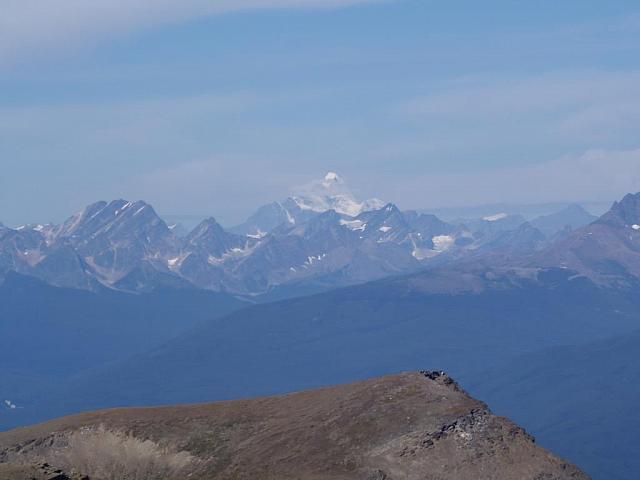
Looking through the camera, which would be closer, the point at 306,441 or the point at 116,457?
the point at 306,441

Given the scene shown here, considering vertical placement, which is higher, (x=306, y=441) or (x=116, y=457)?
(x=306, y=441)

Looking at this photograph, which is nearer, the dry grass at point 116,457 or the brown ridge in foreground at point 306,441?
the brown ridge in foreground at point 306,441

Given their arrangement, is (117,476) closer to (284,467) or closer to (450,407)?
(284,467)

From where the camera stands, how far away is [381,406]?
137375 millimetres

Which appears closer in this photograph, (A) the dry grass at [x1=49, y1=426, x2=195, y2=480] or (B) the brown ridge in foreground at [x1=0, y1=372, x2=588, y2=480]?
(B) the brown ridge in foreground at [x1=0, y1=372, x2=588, y2=480]

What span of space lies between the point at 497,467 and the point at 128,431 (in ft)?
180

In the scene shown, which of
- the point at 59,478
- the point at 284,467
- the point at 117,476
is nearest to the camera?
the point at 59,478

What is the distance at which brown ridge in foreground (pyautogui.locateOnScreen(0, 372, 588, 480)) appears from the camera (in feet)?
400

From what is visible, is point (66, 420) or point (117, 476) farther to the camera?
point (66, 420)

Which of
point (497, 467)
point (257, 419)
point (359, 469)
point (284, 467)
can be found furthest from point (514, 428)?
point (257, 419)

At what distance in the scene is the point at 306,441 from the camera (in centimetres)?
13538

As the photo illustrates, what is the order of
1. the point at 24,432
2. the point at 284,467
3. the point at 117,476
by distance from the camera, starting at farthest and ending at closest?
the point at 24,432, the point at 117,476, the point at 284,467

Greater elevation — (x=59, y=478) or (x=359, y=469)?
(x=59, y=478)

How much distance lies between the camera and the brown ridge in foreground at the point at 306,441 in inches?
4801
